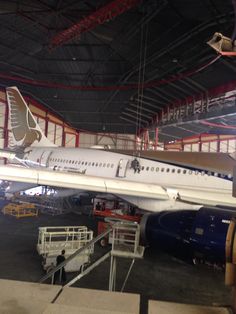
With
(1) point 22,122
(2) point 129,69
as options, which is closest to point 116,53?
(2) point 129,69

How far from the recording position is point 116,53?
21266mm

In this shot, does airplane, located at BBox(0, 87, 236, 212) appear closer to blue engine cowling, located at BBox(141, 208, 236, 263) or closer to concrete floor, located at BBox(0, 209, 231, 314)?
blue engine cowling, located at BBox(141, 208, 236, 263)

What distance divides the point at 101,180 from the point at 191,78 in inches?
509

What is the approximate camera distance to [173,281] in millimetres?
9406

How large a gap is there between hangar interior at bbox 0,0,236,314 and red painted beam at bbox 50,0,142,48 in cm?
5

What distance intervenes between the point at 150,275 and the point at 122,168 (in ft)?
24.2

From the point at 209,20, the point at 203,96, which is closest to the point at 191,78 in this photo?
the point at 203,96

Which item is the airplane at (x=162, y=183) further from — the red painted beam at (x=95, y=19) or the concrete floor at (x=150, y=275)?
the red painted beam at (x=95, y=19)

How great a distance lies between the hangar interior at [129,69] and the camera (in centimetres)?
998

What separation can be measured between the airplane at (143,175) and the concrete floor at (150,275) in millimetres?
2180

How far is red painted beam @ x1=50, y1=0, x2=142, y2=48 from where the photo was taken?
45.2ft

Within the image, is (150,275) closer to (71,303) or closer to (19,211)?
(71,303)

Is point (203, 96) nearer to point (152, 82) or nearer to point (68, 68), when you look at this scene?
point (152, 82)

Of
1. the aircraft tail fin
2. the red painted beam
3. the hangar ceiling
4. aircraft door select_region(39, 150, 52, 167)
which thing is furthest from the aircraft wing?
the aircraft tail fin
